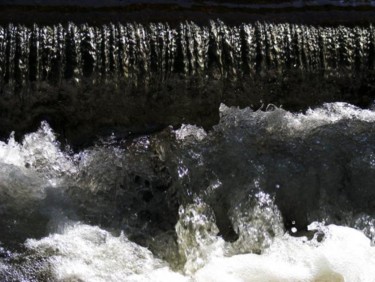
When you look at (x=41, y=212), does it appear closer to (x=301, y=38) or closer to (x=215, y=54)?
(x=215, y=54)

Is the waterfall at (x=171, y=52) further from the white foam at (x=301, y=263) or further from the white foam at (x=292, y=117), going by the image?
the white foam at (x=301, y=263)

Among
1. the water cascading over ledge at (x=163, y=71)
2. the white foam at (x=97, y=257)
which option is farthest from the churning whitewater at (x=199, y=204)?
the water cascading over ledge at (x=163, y=71)

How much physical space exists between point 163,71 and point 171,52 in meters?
0.15

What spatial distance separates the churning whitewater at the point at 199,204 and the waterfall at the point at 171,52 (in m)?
0.38

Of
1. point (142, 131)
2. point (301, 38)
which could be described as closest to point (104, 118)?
point (142, 131)

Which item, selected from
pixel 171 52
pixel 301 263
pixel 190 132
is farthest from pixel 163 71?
pixel 301 263

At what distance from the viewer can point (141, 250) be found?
15.6 ft

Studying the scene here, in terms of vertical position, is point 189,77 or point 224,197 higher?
point 189,77

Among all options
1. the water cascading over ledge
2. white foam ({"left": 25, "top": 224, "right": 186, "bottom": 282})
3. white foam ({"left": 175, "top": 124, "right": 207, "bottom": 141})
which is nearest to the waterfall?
the water cascading over ledge

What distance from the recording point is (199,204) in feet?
16.6

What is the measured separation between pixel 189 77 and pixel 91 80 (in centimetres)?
71

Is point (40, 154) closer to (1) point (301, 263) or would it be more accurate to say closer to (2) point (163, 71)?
(2) point (163, 71)

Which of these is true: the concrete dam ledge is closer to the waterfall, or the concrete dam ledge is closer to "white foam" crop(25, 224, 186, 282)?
the waterfall

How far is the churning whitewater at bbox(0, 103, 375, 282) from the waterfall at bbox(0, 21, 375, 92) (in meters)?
0.38
